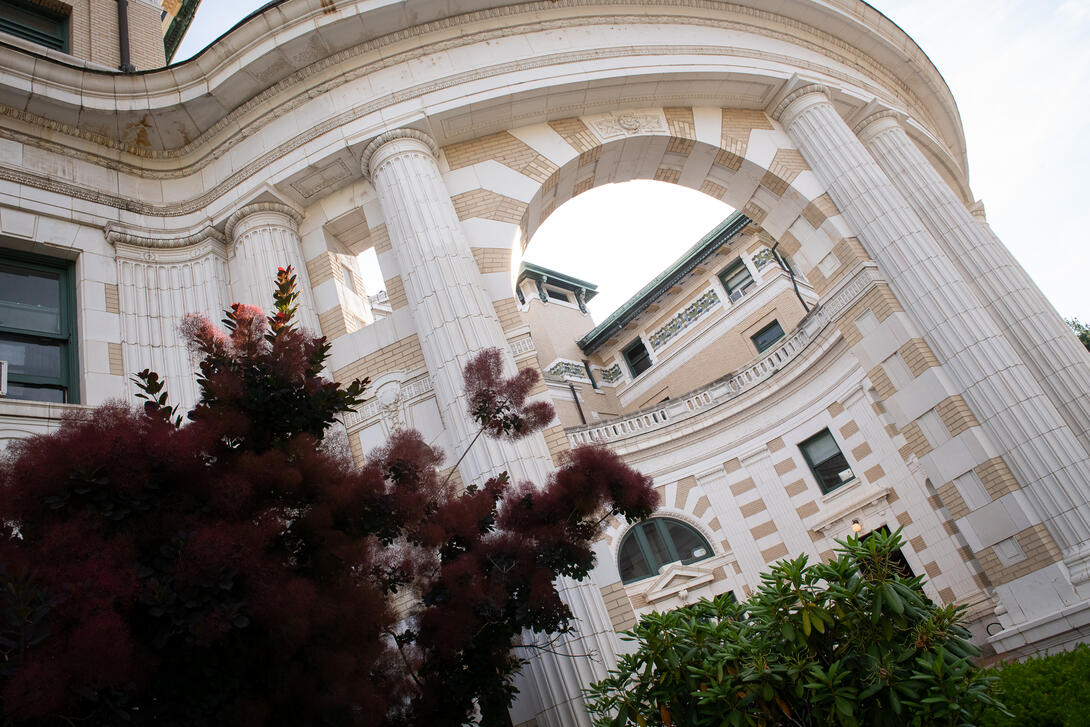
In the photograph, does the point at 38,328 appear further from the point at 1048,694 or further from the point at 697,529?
the point at 697,529

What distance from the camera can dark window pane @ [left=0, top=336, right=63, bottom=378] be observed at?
935 cm

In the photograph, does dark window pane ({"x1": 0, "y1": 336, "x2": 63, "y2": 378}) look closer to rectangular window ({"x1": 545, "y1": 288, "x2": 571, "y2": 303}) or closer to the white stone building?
the white stone building

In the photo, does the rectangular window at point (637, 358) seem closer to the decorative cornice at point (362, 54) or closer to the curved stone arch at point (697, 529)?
the curved stone arch at point (697, 529)

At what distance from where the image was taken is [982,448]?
10.1m

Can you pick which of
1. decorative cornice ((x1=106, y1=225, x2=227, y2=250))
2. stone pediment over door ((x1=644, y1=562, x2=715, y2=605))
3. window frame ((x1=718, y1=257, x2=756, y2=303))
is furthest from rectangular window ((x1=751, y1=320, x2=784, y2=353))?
decorative cornice ((x1=106, y1=225, x2=227, y2=250))

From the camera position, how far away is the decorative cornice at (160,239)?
1101cm

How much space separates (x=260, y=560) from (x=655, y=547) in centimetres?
2046

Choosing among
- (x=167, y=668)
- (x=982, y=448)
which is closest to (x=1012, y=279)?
(x=982, y=448)

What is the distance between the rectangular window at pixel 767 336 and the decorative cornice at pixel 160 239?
64.0ft

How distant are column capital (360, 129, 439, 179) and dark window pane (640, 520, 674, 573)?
1528 centimetres

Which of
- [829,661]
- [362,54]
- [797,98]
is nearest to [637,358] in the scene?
[797,98]

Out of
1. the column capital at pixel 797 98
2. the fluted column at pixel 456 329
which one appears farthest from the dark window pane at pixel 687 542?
the fluted column at pixel 456 329

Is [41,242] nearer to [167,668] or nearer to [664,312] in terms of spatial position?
[167,668]

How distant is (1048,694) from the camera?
5570 millimetres
